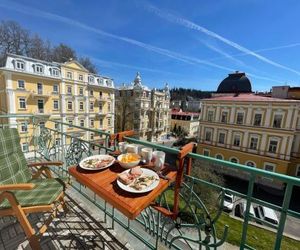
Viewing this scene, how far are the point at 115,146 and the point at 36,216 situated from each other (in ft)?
4.69

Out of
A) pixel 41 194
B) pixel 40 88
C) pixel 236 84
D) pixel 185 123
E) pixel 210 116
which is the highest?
pixel 236 84

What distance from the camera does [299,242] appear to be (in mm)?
7000

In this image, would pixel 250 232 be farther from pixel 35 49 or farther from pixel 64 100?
pixel 35 49

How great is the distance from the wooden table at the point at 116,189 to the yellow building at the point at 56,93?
10.0 metres

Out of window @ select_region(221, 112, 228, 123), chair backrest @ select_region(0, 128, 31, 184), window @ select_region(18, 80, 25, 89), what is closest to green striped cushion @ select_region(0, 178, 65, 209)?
chair backrest @ select_region(0, 128, 31, 184)

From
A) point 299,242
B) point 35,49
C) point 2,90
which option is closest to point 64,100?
point 2,90

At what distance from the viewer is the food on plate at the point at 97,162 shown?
147 centimetres

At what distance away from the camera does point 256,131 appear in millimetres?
13266

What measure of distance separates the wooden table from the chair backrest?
1.22 meters

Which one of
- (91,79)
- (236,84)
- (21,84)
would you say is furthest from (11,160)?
(236,84)

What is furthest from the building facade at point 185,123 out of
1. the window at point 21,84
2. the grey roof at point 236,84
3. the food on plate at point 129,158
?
the food on plate at point 129,158

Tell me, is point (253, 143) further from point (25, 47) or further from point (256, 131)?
point (25, 47)

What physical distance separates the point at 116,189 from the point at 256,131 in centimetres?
1507

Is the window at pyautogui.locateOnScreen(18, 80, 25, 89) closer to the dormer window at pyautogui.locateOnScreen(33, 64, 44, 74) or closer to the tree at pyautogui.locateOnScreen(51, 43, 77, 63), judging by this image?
the dormer window at pyautogui.locateOnScreen(33, 64, 44, 74)
